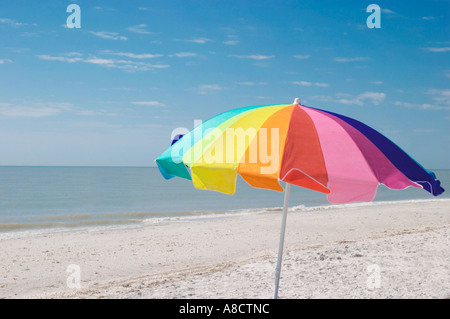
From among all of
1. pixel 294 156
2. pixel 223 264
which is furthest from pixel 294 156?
pixel 223 264

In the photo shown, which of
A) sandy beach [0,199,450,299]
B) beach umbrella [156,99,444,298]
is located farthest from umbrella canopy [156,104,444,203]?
sandy beach [0,199,450,299]

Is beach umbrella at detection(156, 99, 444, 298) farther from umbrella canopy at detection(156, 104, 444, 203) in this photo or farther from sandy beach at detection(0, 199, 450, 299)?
sandy beach at detection(0, 199, 450, 299)

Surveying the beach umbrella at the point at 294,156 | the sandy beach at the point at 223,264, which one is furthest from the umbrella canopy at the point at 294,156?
the sandy beach at the point at 223,264

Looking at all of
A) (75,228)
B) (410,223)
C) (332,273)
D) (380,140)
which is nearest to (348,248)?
(332,273)

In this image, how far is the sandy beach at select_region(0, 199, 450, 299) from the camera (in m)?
6.03

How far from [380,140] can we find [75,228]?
14.4 m

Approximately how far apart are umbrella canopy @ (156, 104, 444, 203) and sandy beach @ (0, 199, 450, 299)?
280 centimetres

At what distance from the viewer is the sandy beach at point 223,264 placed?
237 inches

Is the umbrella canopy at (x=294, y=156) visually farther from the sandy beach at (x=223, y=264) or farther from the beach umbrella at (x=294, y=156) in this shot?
the sandy beach at (x=223, y=264)

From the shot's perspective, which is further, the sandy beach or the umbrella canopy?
the sandy beach

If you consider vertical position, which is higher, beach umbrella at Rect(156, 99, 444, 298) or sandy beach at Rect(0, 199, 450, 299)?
beach umbrella at Rect(156, 99, 444, 298)
